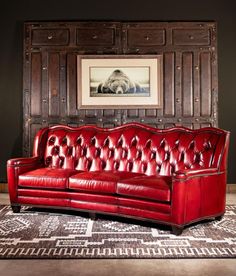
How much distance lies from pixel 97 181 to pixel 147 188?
63 centimetres

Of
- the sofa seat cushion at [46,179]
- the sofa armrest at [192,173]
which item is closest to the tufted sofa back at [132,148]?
the sofa armrest at [192,173]

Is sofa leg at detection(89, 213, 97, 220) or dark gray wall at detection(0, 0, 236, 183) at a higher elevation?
dark gray wall at detection(0, 0, 236, 183)

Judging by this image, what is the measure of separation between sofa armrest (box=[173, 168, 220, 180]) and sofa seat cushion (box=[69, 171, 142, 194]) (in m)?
0.77

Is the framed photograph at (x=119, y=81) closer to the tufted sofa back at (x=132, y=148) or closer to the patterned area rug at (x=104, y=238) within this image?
the tufted sofa back at (x=132, y=148)

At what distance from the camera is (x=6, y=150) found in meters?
6.40

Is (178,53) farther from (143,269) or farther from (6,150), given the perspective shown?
(143,269)

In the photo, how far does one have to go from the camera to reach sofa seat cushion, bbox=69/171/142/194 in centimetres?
450

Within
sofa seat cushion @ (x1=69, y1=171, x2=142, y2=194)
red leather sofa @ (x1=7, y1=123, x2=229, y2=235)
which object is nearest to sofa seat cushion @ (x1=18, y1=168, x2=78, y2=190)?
red leather sofa @ (x1=7, y1=123, x2=229, y2=235)

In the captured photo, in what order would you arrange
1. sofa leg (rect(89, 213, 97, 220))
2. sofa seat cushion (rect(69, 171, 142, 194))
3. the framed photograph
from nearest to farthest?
1. sofa seat cushion (rect(69, 171, 142, 194))
2. sofa leg (rect(89, 213, 97, 220))
3. the framed photograph

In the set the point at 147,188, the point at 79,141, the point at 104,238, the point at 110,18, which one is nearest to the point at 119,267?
the point at 104,238

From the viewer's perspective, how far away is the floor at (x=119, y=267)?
2963 mm

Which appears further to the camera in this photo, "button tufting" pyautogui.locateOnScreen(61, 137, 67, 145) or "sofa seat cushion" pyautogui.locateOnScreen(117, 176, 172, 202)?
"button tufting" pyautogui.locateOnScreen(61, 137, 67, 145)

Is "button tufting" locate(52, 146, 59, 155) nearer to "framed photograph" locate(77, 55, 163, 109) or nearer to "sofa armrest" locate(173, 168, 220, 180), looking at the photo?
"framed photograph" locate(77, 55, 163, 109)

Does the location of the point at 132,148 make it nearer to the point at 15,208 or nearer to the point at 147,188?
the point at 147,188
